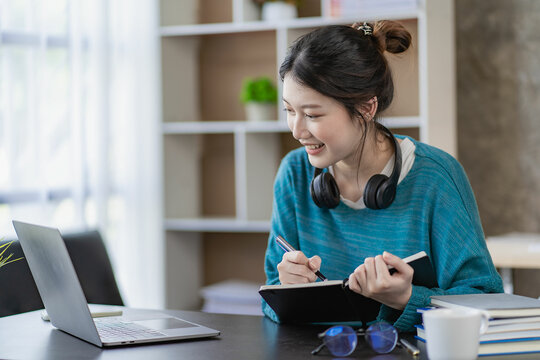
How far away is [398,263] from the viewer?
1363 millimetres

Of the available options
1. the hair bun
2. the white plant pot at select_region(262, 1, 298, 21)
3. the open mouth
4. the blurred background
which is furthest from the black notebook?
the white plant pot at select_region(262, 1, 298, 21)

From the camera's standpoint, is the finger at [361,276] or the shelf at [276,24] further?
the shelf at [276,24]

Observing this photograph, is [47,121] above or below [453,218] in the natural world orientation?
above

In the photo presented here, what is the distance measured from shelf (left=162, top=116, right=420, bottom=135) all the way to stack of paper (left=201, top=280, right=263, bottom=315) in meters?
0.70

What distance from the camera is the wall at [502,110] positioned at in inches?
119

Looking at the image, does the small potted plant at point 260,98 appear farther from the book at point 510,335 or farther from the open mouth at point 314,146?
the book at point 510,335

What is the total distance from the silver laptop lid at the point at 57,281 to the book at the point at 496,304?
2.12ft

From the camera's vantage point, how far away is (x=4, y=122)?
2.67 m

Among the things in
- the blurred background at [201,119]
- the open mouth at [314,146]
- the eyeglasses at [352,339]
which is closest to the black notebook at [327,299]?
the eyeglasses at [352,339]

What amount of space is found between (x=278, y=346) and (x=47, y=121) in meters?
1.85

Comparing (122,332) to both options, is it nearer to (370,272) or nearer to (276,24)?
(370,272)

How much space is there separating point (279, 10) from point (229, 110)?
59cm

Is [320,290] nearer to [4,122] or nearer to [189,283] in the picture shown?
[4,122]

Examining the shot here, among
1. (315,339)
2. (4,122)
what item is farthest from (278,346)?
(4,122)
